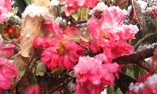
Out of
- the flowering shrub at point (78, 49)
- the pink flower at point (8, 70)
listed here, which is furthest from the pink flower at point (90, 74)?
the pink flower at point (8, 70)

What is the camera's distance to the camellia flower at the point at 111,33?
28 cm

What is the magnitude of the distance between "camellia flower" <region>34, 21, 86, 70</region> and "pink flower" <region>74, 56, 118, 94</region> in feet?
0.16

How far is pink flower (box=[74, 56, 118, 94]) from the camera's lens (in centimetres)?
Result: 24

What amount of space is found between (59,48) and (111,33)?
0.32ft

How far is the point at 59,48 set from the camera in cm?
32

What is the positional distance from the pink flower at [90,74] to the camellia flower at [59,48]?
0.05 m

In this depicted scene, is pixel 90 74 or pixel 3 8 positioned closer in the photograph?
pixel 90 74

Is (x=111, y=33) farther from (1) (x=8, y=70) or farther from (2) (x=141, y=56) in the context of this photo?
(1) (x=8, y=70)

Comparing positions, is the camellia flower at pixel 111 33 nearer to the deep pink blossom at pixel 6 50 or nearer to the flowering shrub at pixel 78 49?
the flowering shrub at pixel 78 49

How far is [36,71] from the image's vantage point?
356 millimetres

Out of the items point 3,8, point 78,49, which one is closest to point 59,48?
point 78,49

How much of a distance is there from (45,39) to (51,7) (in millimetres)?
67

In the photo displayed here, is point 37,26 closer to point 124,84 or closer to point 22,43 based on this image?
point 22,43

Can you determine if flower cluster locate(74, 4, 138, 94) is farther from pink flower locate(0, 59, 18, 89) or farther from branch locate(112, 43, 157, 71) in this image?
pink flower locate(0, 59, 18, 89)
